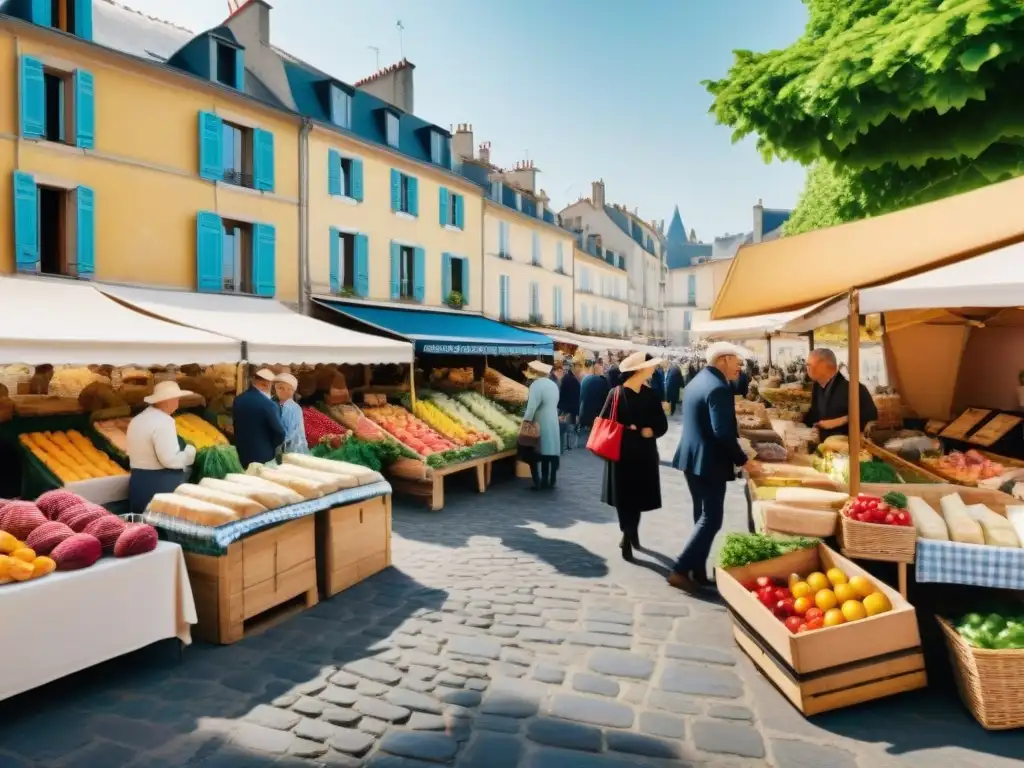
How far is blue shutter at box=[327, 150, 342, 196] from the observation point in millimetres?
15539

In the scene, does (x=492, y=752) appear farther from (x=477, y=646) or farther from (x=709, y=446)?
(x=709, y=446)

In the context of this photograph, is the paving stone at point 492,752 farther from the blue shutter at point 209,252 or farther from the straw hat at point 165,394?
the blue shutter at point 209,252

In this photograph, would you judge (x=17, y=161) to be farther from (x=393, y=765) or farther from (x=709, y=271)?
(x=709, y=271)

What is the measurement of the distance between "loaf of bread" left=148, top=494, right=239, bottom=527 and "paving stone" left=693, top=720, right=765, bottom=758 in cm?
321

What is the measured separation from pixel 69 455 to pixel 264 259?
818 cm

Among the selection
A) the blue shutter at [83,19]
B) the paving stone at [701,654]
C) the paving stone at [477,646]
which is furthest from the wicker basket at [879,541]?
the blue shutter at [83,19]

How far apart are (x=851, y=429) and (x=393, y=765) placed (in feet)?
11.9

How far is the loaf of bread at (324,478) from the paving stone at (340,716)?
2.05 meters

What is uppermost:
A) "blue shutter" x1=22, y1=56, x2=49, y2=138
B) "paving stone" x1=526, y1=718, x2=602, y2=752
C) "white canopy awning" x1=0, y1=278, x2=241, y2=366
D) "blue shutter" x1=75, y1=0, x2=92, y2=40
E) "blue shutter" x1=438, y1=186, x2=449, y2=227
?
"blue shutter" x1=75, y1=0, x2=92, y2=40

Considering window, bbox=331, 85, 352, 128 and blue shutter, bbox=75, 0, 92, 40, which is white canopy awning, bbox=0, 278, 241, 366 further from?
window, bbox=331, 85, 352, 128

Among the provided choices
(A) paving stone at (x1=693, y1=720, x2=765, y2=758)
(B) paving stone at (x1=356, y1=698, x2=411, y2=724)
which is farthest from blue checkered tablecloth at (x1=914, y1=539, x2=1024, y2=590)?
(B) paving stone at (x1=356, y1=698, x2=411, y2=724)

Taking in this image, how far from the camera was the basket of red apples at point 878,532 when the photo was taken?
396 centimetres

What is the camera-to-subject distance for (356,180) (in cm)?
1636

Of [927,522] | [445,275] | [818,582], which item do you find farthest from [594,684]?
[445,275]
